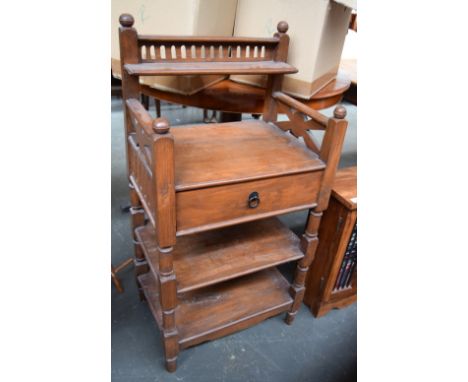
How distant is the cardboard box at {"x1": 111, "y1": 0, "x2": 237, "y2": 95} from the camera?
116 cm

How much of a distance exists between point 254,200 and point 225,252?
344mm

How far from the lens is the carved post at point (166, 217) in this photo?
80cm

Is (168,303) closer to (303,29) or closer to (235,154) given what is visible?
(235,154)

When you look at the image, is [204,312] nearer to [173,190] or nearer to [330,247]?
[330,247]

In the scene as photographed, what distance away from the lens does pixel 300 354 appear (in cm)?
144

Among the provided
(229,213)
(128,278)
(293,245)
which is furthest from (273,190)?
(128,278)

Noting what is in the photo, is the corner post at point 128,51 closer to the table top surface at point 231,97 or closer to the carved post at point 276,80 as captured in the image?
the table top surface at point 231,97

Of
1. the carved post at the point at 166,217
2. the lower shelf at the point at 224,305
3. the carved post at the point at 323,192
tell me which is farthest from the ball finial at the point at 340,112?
the lower shelf at the point at 224,305

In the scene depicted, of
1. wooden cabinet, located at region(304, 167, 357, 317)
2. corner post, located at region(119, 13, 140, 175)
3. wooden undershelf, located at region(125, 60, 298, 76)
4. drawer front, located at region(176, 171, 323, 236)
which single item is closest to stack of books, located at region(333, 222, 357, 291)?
wooden cabinet, located at region(304, 167, 357, 317)

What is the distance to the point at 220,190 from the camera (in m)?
0.97

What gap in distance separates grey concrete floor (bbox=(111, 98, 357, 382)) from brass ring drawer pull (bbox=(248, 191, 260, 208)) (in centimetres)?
71

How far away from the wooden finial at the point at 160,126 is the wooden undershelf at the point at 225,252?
0.56 m

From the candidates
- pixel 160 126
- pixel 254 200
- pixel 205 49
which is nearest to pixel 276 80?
pixel 205 49

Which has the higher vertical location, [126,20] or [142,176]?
[126,20]
